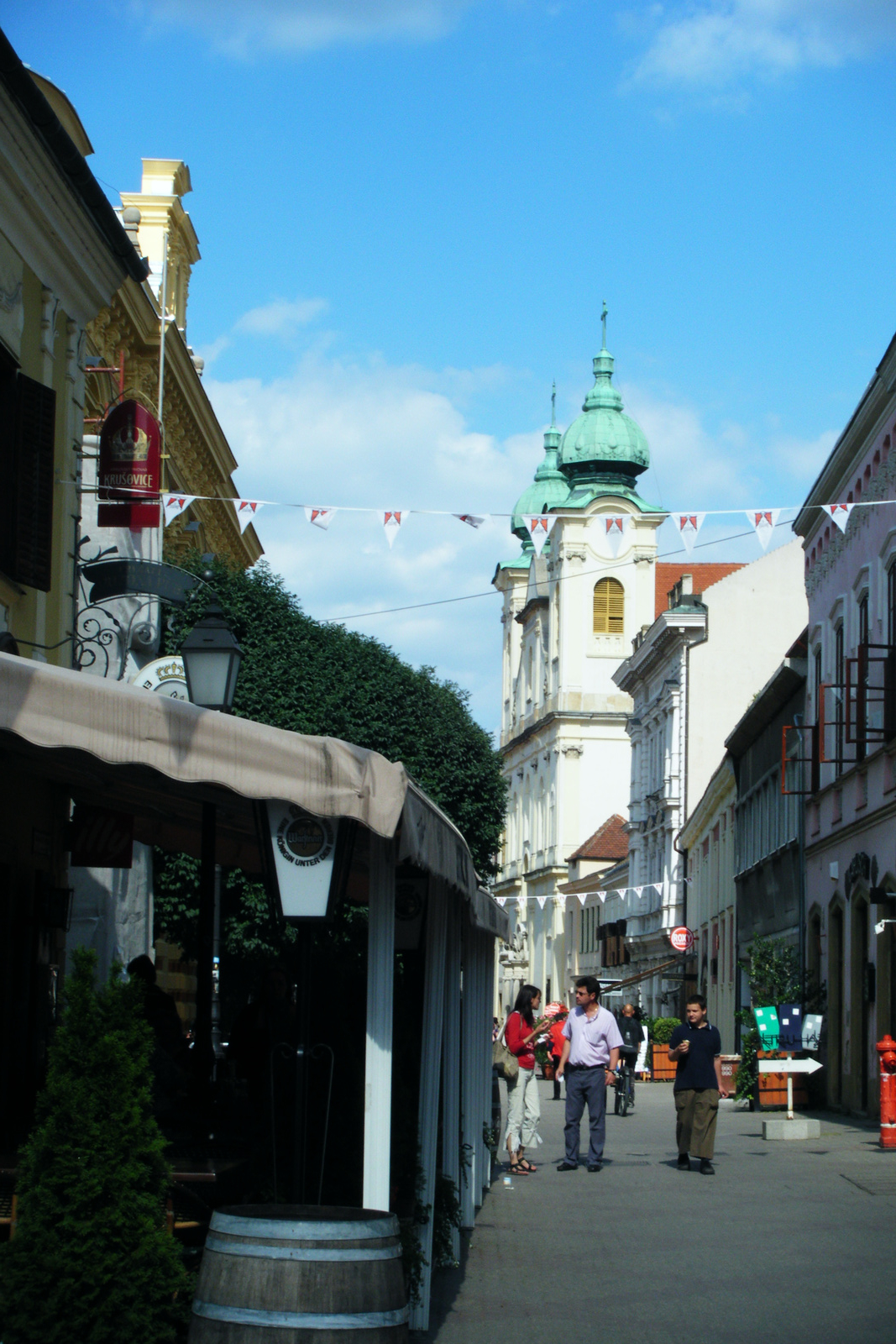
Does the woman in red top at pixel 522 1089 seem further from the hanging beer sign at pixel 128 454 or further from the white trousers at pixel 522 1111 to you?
the hanging beer sign at pixel 128 454

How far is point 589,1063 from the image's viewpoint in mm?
17156

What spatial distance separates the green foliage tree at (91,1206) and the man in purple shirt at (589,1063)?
11089 millimetres

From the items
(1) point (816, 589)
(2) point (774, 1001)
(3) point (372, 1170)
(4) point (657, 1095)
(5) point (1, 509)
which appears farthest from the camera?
(4) point (657, 1095)

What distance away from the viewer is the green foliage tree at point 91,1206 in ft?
19.8

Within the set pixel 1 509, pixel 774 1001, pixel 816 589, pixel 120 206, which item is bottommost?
pixel 774 1001

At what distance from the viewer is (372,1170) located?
22.7 feet

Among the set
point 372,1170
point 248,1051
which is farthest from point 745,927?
point 372,1170

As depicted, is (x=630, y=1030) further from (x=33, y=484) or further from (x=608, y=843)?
(x=608, y=843)

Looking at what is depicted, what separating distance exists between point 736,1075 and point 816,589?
7.76 meters

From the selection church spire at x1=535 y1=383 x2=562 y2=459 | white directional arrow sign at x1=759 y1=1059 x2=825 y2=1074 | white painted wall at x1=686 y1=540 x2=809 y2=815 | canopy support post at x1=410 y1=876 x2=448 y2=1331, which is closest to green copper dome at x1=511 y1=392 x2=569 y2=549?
church spire at x1=535 y1=383 x2=562 y2=459

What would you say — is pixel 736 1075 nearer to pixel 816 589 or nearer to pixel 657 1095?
pixel 816 589

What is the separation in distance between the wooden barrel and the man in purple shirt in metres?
11.3

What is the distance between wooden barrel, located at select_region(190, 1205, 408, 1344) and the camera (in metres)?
5.65

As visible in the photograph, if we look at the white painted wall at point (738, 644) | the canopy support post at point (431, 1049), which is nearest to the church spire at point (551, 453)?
the white painted wall at point (738, 644)
